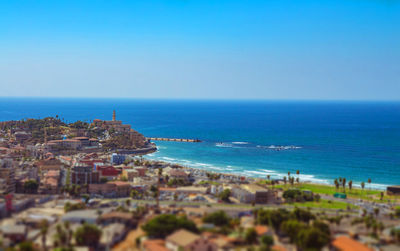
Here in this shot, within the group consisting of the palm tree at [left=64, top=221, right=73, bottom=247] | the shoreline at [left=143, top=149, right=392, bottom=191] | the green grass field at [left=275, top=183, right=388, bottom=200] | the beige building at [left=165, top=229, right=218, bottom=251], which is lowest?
the shoreline at [left=143, top=149, right=392, bottom=191]

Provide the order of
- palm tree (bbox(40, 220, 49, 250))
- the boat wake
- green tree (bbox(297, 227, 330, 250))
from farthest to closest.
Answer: the boat wake < green tree (bbox(297, 227, 330, 250)) < palm tree (bbox(40, 220, 49, 250))

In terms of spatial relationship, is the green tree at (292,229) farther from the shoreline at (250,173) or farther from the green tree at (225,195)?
the shoreline at (250,173)

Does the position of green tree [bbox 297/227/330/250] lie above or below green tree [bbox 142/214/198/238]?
above

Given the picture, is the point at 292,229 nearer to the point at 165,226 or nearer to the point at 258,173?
the point at 165,226

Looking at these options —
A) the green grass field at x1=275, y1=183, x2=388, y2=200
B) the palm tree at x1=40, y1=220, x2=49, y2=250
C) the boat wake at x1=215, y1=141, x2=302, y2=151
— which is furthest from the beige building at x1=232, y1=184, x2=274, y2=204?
the boat wake at x1=215, y1=141, x2=302, y2=151

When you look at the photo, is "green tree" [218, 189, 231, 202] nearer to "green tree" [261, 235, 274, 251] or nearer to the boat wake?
"green tree" [261, 235, 274, 251]
